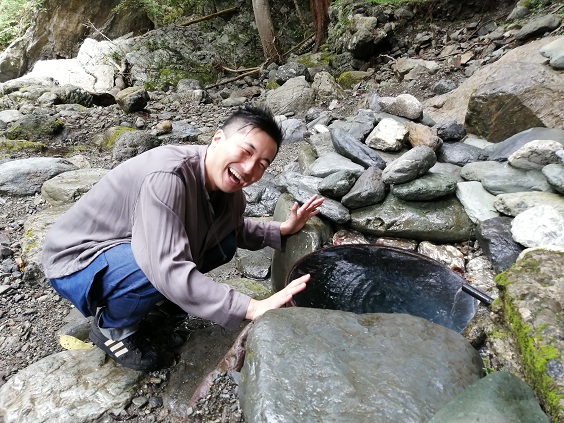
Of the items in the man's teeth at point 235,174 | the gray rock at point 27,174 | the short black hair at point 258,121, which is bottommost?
the gray rock at point 27,174

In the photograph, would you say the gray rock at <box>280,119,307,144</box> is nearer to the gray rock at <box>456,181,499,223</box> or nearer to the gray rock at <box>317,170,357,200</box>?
the gray rock at <box>317,170,357,200</box>

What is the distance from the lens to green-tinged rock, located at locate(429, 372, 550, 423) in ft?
3.73

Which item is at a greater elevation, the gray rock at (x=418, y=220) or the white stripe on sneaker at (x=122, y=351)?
the white stripe on sneaker at (x=122, y=351)

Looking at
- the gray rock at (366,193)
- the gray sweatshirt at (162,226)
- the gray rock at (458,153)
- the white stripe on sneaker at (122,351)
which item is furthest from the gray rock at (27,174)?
the gray rock at (458,153)

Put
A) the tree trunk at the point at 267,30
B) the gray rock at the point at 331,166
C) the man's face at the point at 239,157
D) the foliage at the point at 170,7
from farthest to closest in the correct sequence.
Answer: the foliage at the point at 170,7 < the tree trunk at the point at 267,30 < the gray rock at the point at 331,166 < the man's face at the point at 239,157

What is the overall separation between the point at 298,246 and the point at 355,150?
4.23 ft

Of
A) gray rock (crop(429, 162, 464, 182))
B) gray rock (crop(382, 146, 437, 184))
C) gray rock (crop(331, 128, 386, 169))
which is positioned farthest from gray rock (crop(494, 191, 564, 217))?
gray rock (crop(331, 128, 386, 169))

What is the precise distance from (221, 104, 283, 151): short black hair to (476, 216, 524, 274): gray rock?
1.80 meters

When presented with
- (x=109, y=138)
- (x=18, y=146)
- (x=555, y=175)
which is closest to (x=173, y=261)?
(x=555, y=175)

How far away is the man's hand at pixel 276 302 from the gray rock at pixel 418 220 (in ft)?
5.21

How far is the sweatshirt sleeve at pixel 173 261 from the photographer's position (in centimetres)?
165

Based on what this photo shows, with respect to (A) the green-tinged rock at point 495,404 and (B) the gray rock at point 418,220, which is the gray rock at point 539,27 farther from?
(A) the green-tinged rock at point 495,404

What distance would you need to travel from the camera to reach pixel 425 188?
3037mm

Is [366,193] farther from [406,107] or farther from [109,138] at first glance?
[109,138]
